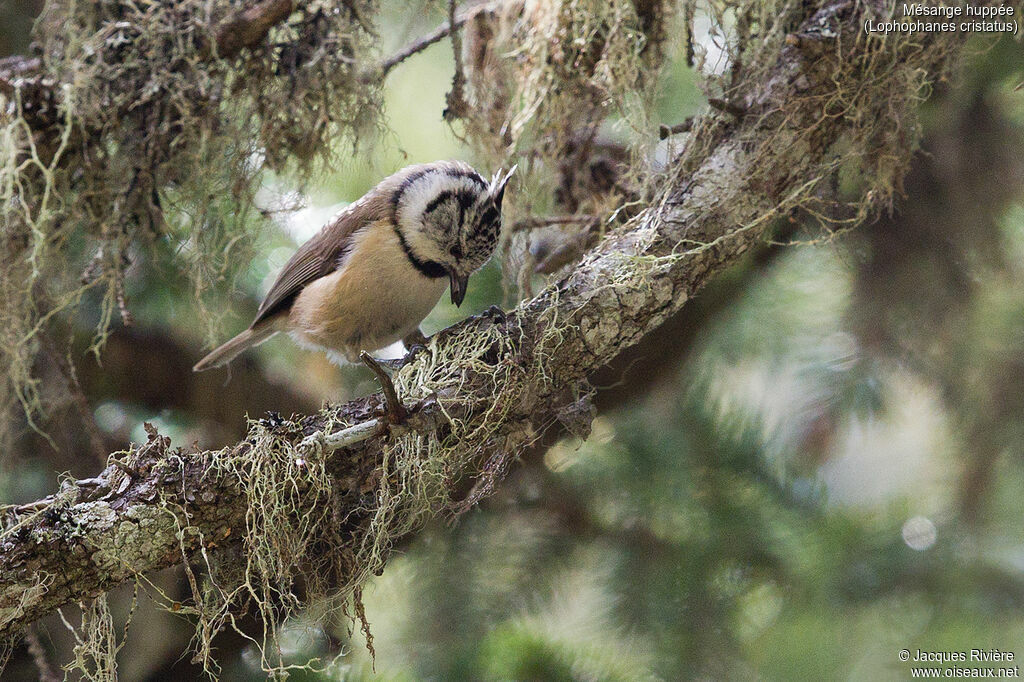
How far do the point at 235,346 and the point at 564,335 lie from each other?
1159mm

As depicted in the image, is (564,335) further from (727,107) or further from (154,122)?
(154,122)

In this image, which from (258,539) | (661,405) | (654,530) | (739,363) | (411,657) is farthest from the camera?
(739,363)

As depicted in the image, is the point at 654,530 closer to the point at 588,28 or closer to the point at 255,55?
the point at 588,28

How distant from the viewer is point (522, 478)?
2381 mm

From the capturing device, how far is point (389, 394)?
143 cm

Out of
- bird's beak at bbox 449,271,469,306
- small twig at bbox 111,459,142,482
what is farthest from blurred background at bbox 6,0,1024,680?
small twig at bbox 111,459,142,482

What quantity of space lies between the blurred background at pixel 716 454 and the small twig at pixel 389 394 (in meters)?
0.54

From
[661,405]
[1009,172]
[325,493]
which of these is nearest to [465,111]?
[661,405]

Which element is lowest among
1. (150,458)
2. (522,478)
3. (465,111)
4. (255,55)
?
(522,478)

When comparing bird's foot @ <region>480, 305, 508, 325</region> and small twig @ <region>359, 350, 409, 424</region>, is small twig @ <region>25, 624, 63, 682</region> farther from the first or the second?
bird's foot @ <region>480, 305, 508, 325</region>

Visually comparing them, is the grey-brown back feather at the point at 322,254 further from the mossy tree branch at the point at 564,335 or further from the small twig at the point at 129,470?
the small twig at the point at 129,470

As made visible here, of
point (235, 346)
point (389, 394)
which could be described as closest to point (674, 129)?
point (389, 394)

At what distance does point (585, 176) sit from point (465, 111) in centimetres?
43

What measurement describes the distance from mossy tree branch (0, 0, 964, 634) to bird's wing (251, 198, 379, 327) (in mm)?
610
